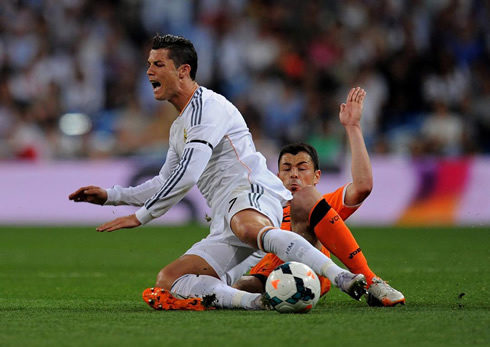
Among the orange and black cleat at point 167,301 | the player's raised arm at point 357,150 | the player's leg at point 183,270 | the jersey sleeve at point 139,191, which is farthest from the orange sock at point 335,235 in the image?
the jersey sleeve at point 139,191

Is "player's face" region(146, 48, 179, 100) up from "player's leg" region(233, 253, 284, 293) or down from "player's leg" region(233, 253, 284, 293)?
up

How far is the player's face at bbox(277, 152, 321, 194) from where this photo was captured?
633 centimetres

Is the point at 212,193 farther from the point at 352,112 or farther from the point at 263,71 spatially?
the point at 263,71

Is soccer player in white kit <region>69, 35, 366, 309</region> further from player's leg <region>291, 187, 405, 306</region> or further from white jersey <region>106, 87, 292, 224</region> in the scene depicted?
player's leg <region>291, 187, 405, 306</region>

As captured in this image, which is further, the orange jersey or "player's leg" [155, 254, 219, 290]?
the orange jersey

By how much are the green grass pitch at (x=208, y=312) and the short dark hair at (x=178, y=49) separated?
5.18ft

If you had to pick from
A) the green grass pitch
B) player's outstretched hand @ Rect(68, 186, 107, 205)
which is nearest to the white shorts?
the green grass pitch

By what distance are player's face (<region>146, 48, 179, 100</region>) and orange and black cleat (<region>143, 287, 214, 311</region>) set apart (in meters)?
1.25

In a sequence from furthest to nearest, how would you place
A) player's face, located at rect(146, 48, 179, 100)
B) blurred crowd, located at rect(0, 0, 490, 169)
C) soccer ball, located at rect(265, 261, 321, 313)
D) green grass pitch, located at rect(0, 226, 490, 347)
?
blurred crowd, located at rect(0, 0, 490, 169) → player's face, located at rect(146, 48, 179, 100) → soccer ball, located at rect(265, 261, 321, 313) → green grass pitch, located at rect(0, 226, 490, 347)

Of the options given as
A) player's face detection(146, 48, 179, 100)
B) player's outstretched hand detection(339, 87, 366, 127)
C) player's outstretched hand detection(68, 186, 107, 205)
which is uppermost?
player's face detection(146, 48, 179, 100)

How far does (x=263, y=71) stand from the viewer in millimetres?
15945

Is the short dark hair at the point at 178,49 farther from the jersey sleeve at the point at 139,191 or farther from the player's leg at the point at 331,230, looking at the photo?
the player's leg at the point at 331,230

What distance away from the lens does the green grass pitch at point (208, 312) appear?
160 inches

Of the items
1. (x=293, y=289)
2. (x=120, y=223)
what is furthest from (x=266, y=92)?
(x=293, y=289)
